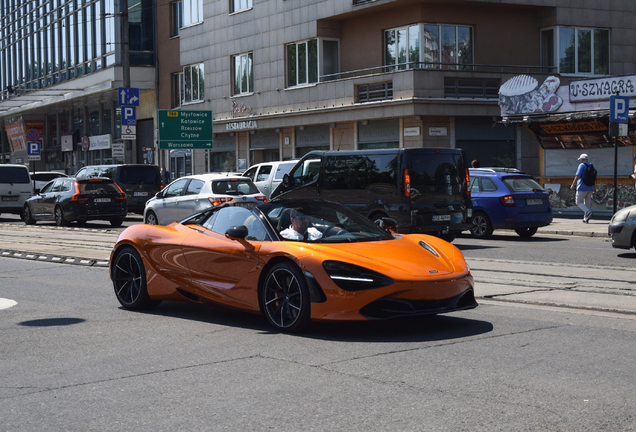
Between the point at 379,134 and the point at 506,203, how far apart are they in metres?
15.0

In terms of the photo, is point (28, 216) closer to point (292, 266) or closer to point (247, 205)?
point (247, 205)

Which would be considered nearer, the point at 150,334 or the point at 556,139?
the point at 150,334

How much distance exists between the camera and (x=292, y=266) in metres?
7.55

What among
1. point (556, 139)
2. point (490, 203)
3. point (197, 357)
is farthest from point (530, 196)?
point (197, 357)

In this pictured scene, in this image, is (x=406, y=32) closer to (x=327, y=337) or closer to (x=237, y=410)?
(x=327, y=337)

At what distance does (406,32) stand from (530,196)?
49.9 feet

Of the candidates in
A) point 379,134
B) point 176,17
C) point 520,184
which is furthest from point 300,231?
point 176,17

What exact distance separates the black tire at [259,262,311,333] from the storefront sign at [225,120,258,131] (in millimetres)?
31986

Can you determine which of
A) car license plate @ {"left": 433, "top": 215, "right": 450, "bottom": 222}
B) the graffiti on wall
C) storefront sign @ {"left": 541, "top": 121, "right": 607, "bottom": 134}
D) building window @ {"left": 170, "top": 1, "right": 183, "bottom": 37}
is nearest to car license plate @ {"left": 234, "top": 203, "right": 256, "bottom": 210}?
car license plate @ {"left": 433, "top": 215, "right": 450, "bottom": 222}

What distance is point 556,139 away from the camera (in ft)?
90.7

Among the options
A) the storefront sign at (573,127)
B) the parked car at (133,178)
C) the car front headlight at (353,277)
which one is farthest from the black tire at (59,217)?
the car front headlight at (353,277)

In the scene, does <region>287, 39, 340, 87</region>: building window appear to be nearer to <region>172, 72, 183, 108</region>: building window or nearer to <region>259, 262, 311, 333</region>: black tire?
<region>172, 72, 183, 108</region>: building window

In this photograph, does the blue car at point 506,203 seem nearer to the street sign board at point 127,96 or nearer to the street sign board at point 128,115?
the street sign board at point 128,115

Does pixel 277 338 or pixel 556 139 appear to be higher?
pixel 556 139
